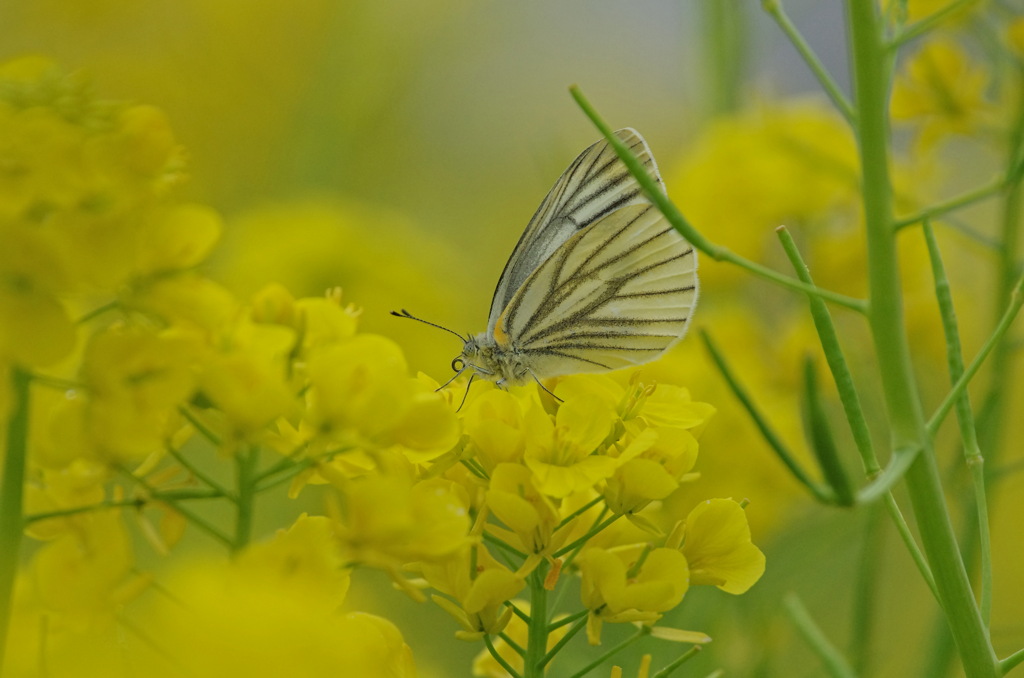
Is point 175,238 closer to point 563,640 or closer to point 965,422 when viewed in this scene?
point 563,640

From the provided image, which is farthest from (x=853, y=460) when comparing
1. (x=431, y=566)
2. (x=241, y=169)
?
(x=241, y=169)

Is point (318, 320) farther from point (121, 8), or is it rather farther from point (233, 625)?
point (121, 8)

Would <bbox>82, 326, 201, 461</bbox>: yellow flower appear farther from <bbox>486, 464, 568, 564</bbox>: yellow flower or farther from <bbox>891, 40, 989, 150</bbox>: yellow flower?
<bbox>891, 40, 989, 150</bbox>: yellow flower

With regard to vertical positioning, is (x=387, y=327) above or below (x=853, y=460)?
below

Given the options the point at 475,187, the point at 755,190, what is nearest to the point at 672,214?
the point at 755,190

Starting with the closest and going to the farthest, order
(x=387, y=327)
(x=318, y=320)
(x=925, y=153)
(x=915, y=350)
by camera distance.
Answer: (x=318, y=320), (x=925, y=153), (x=915, y=350), (x=387, y=327)

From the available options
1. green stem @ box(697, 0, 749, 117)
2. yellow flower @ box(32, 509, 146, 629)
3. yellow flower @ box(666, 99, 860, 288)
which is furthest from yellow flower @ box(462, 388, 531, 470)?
green stem @ box(697, 0, 749, 117)
